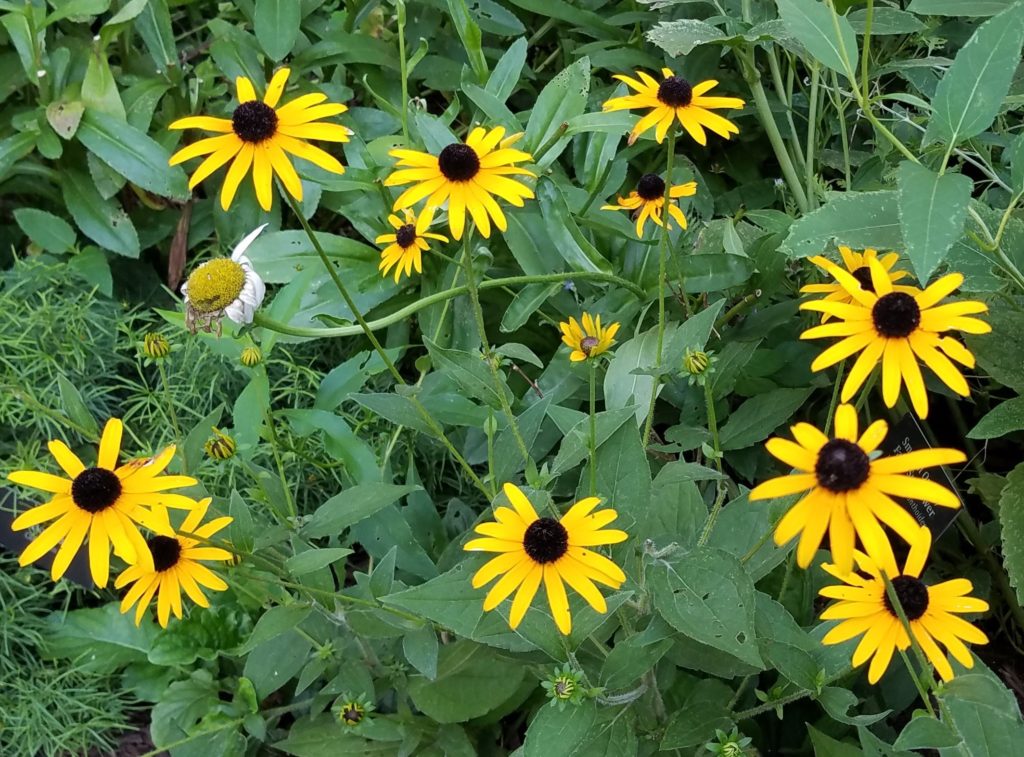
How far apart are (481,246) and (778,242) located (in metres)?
0.34

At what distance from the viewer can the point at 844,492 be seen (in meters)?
0.46

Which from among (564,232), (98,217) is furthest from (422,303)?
(98,217)

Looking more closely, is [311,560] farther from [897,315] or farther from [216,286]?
[897,315]

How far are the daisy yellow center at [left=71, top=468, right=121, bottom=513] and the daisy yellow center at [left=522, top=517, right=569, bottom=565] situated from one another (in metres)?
0.29

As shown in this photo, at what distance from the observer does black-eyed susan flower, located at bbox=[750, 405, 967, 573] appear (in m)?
0.45

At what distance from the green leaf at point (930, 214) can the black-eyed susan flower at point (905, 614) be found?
18 centimetres

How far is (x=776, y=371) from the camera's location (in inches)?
40.2

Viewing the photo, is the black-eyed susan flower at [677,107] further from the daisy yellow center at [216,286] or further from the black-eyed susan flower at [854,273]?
the daisy yellow center at [216,286]

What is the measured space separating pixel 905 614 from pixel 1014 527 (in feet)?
1.04

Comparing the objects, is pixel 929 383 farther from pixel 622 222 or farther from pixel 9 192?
pixel 9 192

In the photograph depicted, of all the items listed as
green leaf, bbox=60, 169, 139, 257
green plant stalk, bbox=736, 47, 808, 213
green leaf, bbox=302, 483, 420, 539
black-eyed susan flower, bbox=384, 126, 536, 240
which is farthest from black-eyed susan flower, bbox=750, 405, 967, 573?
green leaf, bbox=60, 169, 139, 257

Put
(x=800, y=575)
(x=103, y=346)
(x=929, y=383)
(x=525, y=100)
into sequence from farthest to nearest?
(x=525, y=100) → (x=103, y=346) → (x=929, y=383) → (x=800, y=575)

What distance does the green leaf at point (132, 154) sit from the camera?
53.9 inches

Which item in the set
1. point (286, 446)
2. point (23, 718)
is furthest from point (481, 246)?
point (23, 718)
